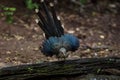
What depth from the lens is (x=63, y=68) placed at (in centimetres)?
503

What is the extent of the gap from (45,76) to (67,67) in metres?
0.32

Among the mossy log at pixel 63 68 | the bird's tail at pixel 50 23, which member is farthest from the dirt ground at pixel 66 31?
the mossy log at pixel 63 68

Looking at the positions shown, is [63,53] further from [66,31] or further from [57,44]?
[66,31]

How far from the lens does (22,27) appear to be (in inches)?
329

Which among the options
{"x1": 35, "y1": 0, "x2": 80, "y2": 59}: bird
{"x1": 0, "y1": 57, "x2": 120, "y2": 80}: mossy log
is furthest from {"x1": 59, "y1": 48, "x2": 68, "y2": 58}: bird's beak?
{"x1": 0, "y1": 57, "x2": 120, "y2": 80}: mossy log

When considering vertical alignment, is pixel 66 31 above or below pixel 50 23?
below

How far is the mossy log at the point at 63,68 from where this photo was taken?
188 inches

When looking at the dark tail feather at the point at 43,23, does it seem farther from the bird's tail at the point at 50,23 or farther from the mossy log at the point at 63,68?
the mossy log at the point at 63,68

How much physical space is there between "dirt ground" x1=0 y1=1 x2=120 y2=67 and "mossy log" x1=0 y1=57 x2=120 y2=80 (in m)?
1.03

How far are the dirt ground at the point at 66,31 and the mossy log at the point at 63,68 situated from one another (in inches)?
40.4

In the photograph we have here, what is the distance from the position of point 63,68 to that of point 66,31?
11.6 feet

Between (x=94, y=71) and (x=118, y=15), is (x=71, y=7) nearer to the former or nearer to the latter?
(x=118, y=15)

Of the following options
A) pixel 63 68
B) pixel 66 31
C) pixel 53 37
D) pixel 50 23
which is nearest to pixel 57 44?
pixel 53 37

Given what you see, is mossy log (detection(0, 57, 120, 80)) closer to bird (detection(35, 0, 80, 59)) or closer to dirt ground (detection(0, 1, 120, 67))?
bird (detection(35, 0, 80, 59))
